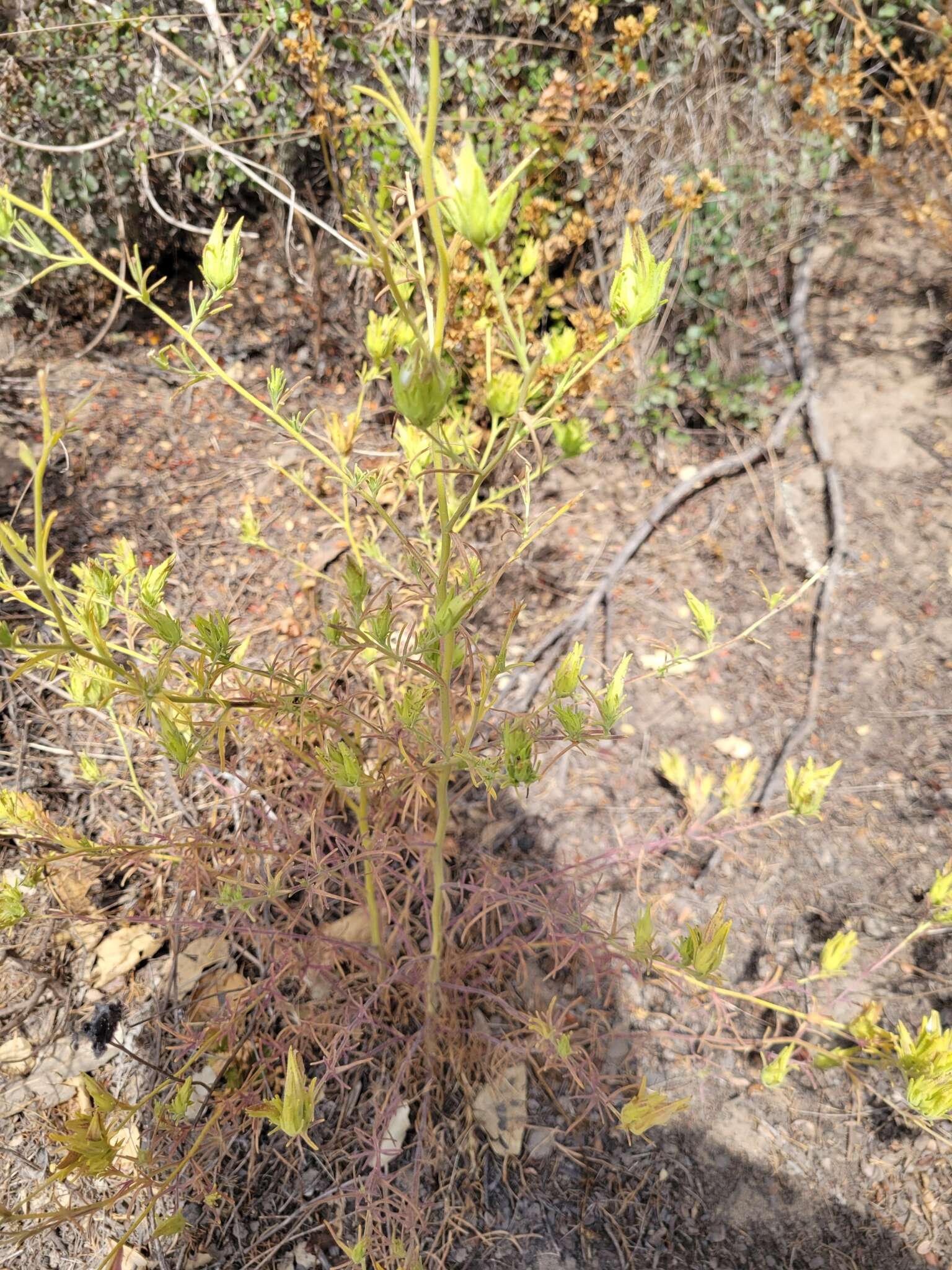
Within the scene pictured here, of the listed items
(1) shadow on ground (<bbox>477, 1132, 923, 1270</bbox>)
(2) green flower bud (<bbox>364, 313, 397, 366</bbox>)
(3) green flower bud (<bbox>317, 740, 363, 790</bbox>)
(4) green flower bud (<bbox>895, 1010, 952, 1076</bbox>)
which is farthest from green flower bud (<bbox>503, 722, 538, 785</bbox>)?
(1) shadow on ground (<bbox>477, 1132, 923, 1270</bbox>)

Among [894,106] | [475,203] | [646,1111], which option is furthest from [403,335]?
[894,106]

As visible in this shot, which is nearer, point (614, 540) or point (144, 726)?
point (144, 726)

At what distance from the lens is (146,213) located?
280 cm

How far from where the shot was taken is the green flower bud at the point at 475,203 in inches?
26.5

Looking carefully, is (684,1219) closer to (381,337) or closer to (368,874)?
(368,874)

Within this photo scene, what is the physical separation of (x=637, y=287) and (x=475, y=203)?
24 cm

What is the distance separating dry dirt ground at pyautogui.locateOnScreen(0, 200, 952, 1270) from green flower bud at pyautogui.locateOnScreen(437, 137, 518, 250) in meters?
1.10

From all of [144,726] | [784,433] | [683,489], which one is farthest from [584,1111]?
[784,433]

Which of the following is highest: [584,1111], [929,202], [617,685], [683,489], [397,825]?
[929,202]

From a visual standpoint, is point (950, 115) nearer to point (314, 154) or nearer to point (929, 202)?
point (929, 202)

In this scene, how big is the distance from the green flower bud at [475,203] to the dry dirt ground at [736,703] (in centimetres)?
110

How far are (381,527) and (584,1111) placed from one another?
159cm

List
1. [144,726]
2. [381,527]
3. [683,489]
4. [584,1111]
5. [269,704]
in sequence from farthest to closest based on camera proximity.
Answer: [683,489] → [381,527] → [144,726] → [584,1111] → [269,704]

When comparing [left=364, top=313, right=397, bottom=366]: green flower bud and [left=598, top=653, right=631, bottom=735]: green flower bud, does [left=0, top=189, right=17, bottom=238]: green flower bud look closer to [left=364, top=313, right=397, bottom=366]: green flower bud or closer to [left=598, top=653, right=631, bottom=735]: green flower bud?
[left=364, top=313, right=397, bottom=366]: green flower bud
